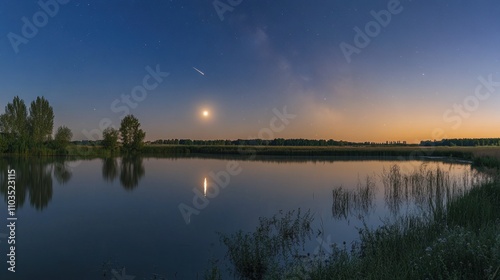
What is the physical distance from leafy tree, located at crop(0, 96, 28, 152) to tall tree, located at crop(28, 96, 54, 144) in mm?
1050

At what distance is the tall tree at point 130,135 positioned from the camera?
74125 millimetres

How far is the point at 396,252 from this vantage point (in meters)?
5.72

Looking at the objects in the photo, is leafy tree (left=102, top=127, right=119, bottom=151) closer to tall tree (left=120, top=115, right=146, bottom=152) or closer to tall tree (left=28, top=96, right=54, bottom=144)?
tall tree (left=120, top=115, right=146, bottom=152)

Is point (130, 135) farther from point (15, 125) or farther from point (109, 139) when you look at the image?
point (15, 125)

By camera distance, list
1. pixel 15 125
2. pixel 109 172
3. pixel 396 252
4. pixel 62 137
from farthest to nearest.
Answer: pixel 62 137
pixel 15 125
pixel 109 172
pixel 396 252

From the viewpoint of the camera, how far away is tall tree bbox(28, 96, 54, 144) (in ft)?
178

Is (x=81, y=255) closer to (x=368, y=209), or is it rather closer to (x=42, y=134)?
(x=368, y=209)

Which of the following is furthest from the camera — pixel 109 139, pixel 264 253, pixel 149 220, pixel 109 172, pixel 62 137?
pixel 109 139

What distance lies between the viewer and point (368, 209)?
12883 millimetres

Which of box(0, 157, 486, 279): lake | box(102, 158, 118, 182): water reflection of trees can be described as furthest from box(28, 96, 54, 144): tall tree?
box(0, 157, 486, 279): lake

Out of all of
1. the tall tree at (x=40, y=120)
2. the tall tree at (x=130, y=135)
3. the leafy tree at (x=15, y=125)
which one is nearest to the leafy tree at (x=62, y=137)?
the tall tree at (x=40, y=120)

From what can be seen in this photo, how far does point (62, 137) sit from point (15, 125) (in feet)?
24.1

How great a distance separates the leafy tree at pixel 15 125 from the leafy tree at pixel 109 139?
1738 centimetres

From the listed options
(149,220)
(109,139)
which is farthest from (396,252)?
(109,139)
